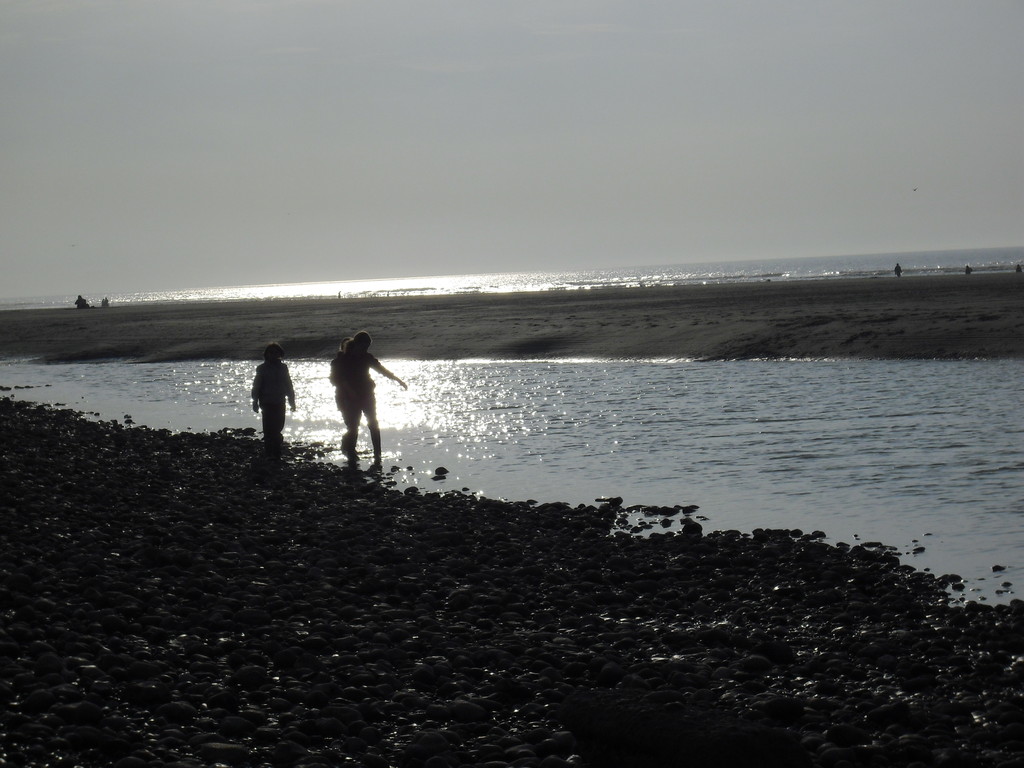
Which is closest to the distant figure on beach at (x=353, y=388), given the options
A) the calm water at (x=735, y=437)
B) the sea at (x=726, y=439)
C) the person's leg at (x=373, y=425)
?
the person's leg at (x=373, y=425)

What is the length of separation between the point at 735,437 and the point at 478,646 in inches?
443

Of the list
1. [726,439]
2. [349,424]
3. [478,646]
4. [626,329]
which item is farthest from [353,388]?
[626,329]

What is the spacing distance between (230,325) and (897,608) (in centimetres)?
5538

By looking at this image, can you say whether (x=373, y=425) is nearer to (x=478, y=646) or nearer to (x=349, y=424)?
(x=349, y=424)

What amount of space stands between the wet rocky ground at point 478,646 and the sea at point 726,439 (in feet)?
3.61

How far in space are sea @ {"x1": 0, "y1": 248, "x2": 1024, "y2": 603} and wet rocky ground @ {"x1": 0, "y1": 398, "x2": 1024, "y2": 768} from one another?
1101 mm

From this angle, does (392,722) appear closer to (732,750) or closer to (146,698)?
(146,698)

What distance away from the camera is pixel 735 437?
60.1ft

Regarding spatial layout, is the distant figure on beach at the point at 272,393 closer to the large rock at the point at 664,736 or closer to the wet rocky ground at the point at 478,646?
the wet rocky ground at the point at 478,646

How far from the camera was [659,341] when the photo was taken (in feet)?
122

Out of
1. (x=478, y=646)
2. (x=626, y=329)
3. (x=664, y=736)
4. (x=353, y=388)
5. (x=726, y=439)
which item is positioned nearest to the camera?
(x=664, y=736)

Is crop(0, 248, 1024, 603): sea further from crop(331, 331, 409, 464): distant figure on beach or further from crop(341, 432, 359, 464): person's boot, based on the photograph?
crop(331, 331, 409, 464): distant figure on beach

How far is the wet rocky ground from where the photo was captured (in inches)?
237

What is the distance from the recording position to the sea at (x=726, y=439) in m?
12.1
